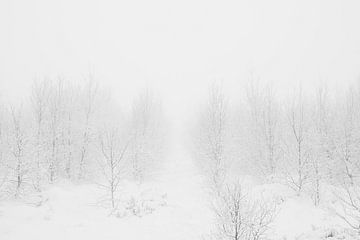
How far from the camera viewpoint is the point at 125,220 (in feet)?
49.2

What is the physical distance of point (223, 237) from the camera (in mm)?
8898

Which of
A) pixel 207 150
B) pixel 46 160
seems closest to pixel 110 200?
Answer: pixel 46 160

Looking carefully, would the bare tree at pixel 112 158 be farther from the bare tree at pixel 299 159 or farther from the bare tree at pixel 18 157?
the bare tree at pixel 299 159

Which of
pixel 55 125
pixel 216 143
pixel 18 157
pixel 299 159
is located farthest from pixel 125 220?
pixel 55 125

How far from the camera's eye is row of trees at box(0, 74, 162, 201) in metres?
17.9

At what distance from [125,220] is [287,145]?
12448 mm

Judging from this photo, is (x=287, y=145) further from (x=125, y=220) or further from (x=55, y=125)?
(x=55, y=125)

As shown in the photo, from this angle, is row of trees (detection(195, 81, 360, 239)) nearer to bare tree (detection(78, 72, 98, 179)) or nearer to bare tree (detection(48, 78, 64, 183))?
bare tree (detection(78, 72, 98, 179))

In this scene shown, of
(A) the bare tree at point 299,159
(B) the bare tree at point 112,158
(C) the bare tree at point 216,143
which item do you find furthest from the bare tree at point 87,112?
(A) the bare tree at point 299,159

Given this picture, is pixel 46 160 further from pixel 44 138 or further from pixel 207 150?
pixel 207 150

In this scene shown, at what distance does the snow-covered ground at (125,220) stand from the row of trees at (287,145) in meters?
1.99

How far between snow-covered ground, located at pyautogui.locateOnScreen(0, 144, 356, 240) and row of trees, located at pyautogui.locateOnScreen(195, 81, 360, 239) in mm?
1986

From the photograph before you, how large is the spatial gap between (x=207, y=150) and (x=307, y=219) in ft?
33.0

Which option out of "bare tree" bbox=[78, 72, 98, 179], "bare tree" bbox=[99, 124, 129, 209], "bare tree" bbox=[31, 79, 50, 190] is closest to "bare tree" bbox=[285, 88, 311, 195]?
"bare tree" bbox=[99, 124, 129, 209]
